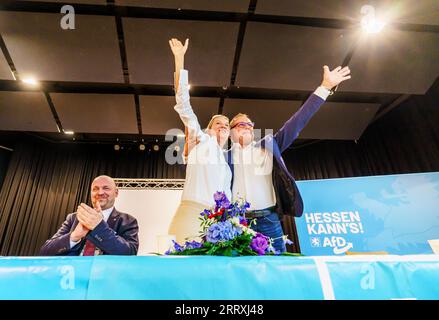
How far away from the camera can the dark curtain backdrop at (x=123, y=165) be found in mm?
4203

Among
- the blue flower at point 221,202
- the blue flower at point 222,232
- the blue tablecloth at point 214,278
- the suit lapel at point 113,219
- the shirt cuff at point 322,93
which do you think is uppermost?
the shirt cuff at point 322,93

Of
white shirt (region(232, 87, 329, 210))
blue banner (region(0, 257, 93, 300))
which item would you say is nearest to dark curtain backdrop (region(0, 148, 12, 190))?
white shirt (region(232, 87, 329, 210))

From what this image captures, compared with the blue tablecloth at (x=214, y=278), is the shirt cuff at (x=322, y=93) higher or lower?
higher

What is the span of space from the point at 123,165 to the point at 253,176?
4.29 metres

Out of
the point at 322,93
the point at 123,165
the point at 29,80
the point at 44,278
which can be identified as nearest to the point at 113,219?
the point at 44,278

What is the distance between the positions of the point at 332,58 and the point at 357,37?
0.30 meters

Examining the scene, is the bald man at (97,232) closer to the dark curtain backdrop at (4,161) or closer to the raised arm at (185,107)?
the raised arm at (185,107)

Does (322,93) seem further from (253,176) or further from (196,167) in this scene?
(196,167)

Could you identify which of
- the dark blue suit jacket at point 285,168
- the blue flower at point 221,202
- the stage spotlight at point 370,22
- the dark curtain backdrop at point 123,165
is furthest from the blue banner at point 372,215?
the blue flower at point 221,202

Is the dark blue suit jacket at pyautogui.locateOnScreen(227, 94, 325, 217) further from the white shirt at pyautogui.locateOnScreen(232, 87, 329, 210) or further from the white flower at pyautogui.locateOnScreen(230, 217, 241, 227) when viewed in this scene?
the white flower at pyautogui.locateOnScreen(230, 217, 241, 227)

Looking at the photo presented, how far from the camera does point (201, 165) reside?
1.41 meters
